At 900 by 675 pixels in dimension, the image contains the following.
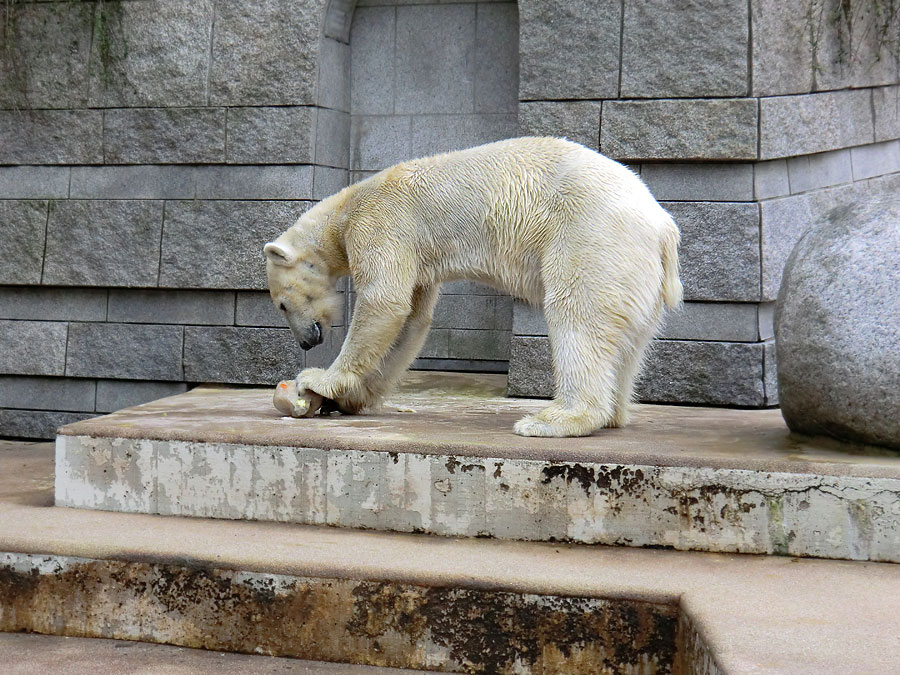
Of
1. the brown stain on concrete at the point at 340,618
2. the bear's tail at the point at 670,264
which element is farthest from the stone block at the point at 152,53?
the brown stain on concrete at the point at 340,618

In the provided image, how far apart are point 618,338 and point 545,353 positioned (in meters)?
1.97

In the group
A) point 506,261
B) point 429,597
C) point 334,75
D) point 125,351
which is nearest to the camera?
point 429,597

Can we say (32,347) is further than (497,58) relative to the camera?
Yes

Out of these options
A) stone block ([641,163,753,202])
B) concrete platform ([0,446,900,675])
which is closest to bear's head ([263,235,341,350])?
concrete platform ([0,446,900,675])

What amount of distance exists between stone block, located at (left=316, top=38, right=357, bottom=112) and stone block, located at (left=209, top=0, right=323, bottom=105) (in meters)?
0.12

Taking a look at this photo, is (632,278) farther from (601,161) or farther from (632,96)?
(632,96)

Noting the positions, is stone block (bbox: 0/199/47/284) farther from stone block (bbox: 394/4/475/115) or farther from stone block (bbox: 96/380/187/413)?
stone block (bbox: 394/4/475/115)

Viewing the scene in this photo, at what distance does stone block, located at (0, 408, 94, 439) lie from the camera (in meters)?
6.84

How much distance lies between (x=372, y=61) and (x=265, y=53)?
769mm

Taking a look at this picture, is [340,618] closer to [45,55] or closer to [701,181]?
[701,181]

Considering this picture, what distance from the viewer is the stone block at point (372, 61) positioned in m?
6.76

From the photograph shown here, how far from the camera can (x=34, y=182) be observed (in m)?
Result: 6.79

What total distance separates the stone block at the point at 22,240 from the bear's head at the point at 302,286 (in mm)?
2556

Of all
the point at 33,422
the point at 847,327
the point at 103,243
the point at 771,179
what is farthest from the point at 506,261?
the point at 33,422
